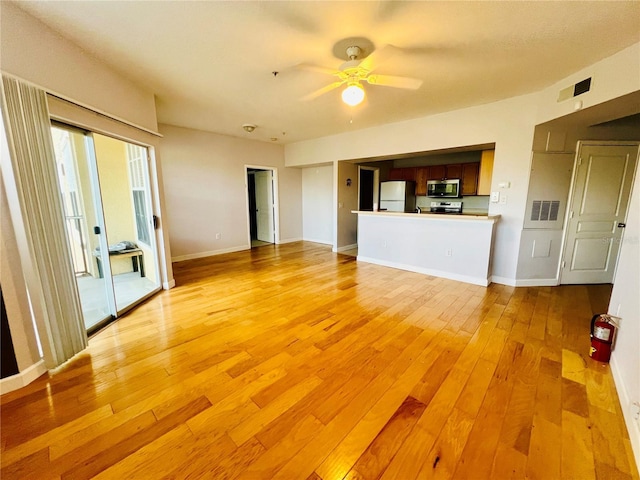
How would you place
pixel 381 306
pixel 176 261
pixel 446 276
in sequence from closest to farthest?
1. pixel 381 306
2. pixel 446 276
3. pixel 176 261

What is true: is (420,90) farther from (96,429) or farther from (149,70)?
(96,429)

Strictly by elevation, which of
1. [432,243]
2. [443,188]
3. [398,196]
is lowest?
[432,243]

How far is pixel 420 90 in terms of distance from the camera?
317 cm

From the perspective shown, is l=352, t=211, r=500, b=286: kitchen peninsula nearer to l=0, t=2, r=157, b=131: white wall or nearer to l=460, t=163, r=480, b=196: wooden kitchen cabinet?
l=460, t=163, r=480, b=196: wooden kitchen cabinet

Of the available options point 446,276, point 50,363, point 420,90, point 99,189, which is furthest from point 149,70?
point 446,276

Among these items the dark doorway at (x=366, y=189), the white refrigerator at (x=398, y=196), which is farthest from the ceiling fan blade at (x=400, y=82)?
the dark doorway at (x=366, y=189)

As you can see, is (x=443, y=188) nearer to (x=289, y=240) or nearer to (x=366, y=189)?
(x=366, y=189)

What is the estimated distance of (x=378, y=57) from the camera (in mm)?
2352

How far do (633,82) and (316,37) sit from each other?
273 centimetres

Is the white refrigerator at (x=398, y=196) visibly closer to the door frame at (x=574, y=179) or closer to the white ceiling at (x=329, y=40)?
the white ceiling at (x=329, y=40)

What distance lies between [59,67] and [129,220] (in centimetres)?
210

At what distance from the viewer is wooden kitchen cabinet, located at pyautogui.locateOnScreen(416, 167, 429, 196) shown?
6.04m

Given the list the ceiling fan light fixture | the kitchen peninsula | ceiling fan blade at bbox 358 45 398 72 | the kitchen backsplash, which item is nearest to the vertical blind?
the ceiling fan light fixture

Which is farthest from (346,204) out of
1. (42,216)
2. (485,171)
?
(42,216)
